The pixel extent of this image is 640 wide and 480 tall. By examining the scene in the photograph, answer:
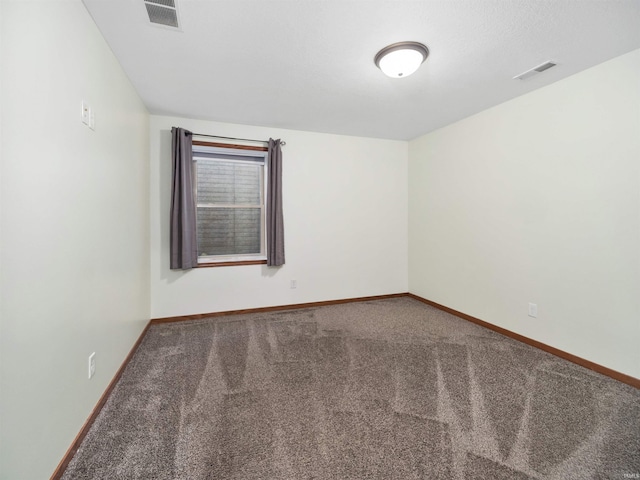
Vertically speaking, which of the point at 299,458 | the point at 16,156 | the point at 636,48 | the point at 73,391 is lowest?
the point at 299,458

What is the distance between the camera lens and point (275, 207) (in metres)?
3.55

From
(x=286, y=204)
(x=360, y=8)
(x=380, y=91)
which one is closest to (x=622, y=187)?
(x=380, y=91)

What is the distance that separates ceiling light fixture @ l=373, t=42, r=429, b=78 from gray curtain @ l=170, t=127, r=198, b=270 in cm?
223

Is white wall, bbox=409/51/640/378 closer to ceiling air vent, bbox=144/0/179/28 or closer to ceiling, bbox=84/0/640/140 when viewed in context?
ceiling, bbox=84/0/640/140

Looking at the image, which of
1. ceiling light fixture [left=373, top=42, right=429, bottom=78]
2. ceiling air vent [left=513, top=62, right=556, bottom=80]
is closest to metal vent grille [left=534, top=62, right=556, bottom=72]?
ceiling air vent [left=513, top=62, right=556, bottom=80]

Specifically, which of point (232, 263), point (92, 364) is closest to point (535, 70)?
point (232, 263)

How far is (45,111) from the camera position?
1194 mm

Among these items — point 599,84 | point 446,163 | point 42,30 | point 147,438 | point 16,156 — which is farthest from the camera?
point 446,163

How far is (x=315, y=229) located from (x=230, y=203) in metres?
1.19

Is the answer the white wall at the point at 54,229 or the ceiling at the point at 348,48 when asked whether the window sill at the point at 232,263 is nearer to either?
the white wall at the point at 54,229

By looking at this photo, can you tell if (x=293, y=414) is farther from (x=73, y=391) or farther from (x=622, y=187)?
(x=622, y=187)

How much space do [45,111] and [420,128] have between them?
3660 mm

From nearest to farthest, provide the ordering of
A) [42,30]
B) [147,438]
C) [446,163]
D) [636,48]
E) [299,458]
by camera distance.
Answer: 1. [42,30]
2. [299,458]
3. [147,438]
4. [636,48]
5. [446,163]

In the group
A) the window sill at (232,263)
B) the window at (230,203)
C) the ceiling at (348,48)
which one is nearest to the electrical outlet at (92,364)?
the window sill at (232,263)
